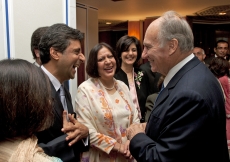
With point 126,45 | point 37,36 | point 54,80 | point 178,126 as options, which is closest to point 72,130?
A: point 54,80

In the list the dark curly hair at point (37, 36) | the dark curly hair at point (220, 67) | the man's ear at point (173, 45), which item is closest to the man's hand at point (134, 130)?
the man's ear at point (173, 45)

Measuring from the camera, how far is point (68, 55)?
1.67m

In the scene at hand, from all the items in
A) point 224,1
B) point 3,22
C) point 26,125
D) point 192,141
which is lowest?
point 192,141

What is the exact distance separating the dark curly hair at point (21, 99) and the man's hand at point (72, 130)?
58cm

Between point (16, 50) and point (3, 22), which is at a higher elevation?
point (3, 22)

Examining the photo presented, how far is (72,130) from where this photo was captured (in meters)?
1.52

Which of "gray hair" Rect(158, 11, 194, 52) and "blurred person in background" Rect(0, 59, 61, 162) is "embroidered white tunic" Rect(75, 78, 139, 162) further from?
"blurred person in background" Rect(0, 59, 61, 162)

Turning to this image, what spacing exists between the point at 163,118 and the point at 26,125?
2.07 ft

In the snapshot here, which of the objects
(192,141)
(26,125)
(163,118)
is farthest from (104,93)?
(26,125)

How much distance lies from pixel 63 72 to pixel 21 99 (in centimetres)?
86

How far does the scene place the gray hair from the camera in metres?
1.30

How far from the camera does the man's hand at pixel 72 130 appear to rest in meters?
1.47

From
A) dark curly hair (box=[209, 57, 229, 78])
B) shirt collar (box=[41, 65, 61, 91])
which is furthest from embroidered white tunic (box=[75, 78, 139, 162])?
dark curly hair (box=[209, 57, 229, 78])

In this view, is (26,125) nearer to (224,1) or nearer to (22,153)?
(22,153)
